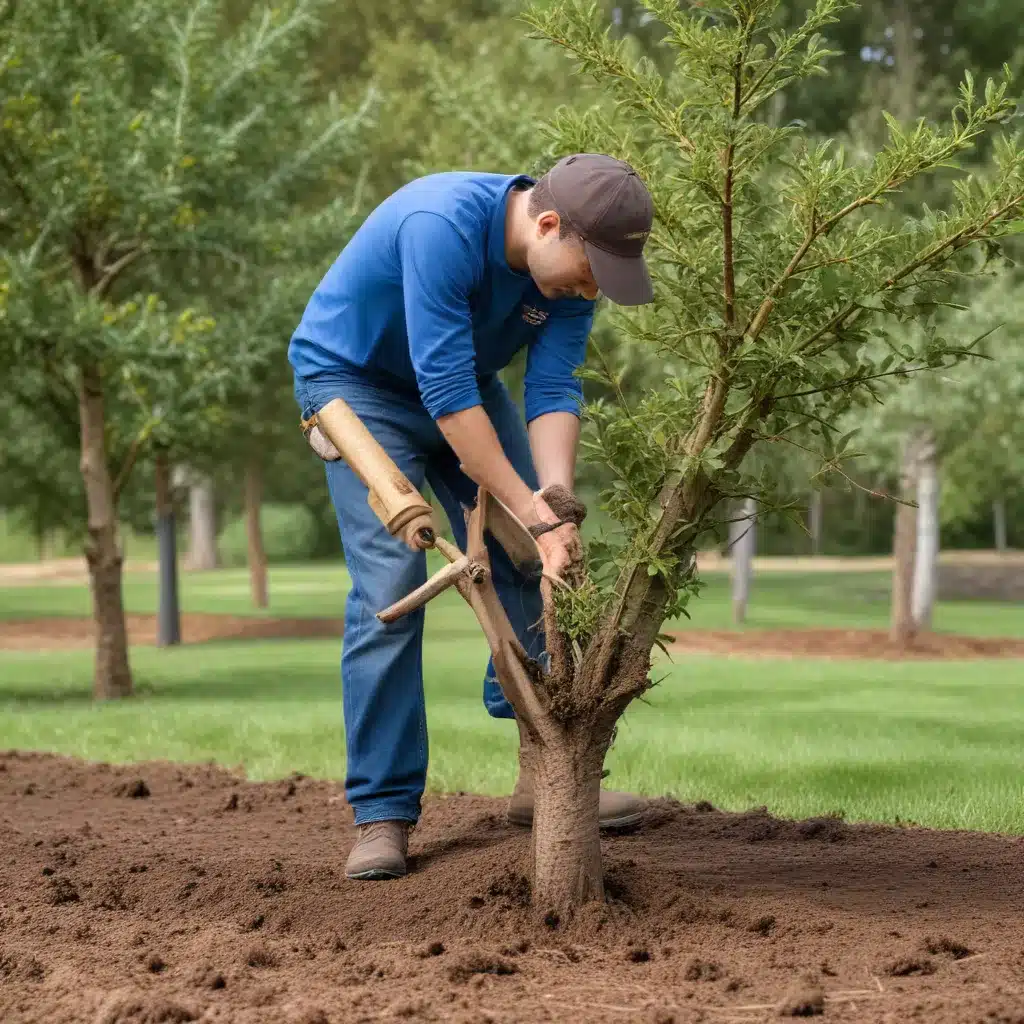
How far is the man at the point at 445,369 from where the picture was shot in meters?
3.69

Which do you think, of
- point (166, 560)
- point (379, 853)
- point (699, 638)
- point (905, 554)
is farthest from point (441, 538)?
point (905, 554)

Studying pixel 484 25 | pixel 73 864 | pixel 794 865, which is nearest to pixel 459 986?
pixel 794 865

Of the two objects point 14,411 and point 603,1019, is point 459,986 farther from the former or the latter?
point 14,411

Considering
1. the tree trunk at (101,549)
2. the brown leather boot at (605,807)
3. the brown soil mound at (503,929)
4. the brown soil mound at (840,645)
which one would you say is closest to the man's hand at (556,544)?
the brown soil mound at (503,929)

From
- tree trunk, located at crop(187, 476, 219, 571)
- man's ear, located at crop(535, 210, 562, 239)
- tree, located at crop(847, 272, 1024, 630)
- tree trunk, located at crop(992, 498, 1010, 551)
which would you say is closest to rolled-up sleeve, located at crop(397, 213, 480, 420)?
man's ear, located at crop(535, 210, 562, 239)

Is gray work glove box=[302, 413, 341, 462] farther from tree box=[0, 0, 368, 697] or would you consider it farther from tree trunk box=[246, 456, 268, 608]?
tree trunk box=[246, 456, 268, 608]

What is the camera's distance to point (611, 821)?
4.81m

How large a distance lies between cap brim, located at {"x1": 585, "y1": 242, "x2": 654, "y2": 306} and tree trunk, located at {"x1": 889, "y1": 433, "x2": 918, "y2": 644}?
12.6 m

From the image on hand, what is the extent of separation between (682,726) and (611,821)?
3.75m

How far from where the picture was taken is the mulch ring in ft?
51.5

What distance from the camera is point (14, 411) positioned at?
1617 cm

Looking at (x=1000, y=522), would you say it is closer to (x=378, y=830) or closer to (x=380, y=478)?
(x=378, y=830)

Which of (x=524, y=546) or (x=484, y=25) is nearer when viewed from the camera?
(x=524, y=546)

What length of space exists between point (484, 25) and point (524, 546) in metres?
17.0
